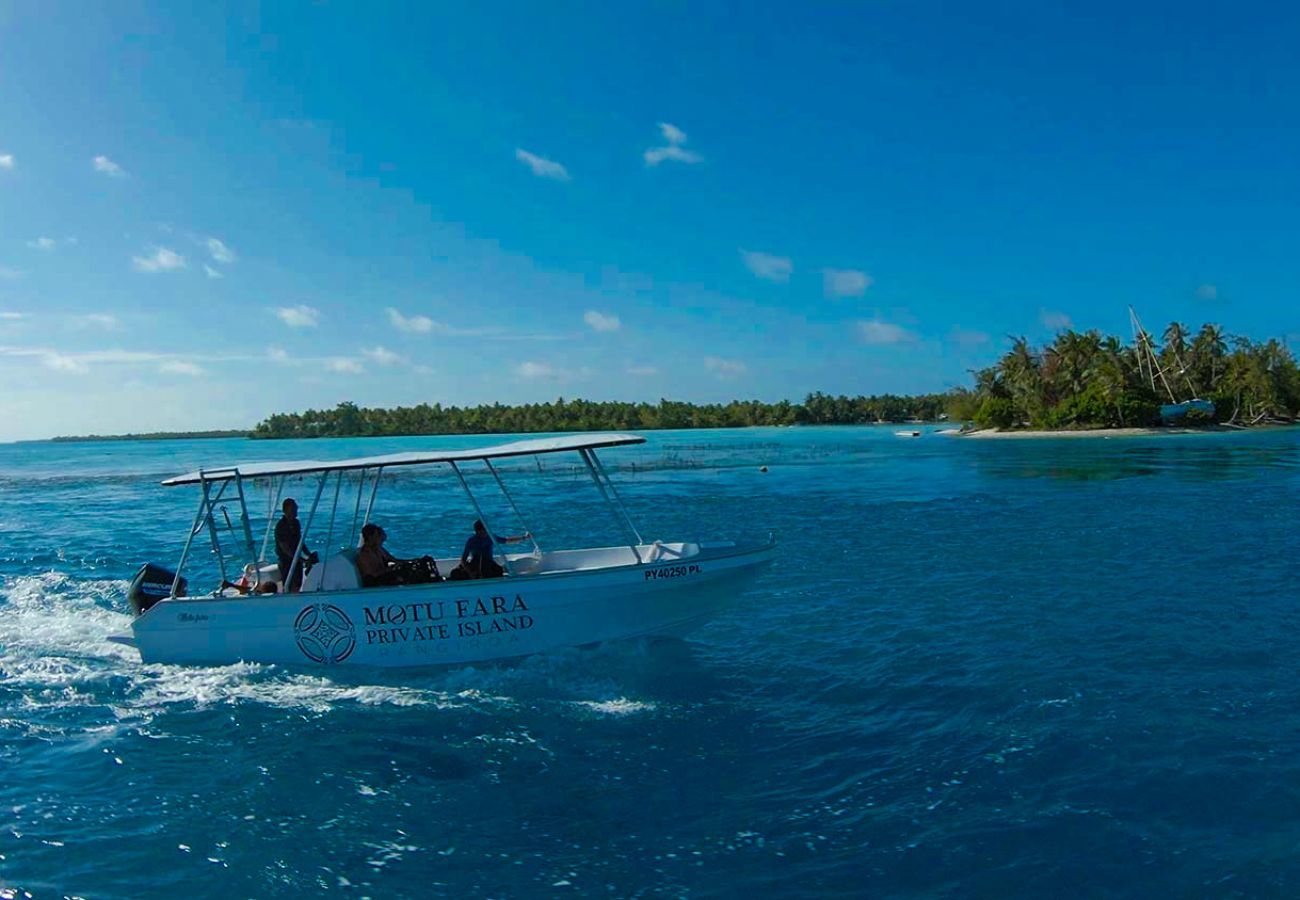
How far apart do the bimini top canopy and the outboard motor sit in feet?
6.71

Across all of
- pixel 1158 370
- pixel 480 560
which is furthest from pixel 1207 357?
pixel 480 560

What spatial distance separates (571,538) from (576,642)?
16.1 m

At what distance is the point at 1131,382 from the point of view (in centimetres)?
10731

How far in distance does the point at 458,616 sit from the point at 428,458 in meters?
2.33

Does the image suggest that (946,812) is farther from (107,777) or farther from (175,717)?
(175,717)

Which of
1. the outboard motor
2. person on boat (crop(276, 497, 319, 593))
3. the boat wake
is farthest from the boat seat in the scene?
the outboard motor

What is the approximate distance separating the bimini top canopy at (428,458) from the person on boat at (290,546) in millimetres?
609

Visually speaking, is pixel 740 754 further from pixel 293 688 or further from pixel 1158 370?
pixel 1158 370

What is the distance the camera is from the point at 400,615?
1213 cm

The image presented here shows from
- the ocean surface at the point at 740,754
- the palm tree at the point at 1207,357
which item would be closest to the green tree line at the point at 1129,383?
the palm tree at the point at 1207,357

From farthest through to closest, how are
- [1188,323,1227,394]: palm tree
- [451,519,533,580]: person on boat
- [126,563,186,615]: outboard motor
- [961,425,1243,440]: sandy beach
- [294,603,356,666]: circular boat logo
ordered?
[1188,323,1227,394]: palm tree < [961,425,1243,440]: sandy beach < [126,563,186,615]: outboard motor < [451,519,533,580]: person on boat < [294,603,356,666]: circular boat logo

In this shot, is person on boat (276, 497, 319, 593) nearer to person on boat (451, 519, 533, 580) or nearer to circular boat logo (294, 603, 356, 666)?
circular boat logo (294, 603, 356, 666)

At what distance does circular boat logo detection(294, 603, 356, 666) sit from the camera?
12.3m

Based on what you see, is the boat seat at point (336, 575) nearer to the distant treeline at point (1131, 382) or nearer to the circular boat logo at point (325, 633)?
the circular boat logo at point (325, 633)
